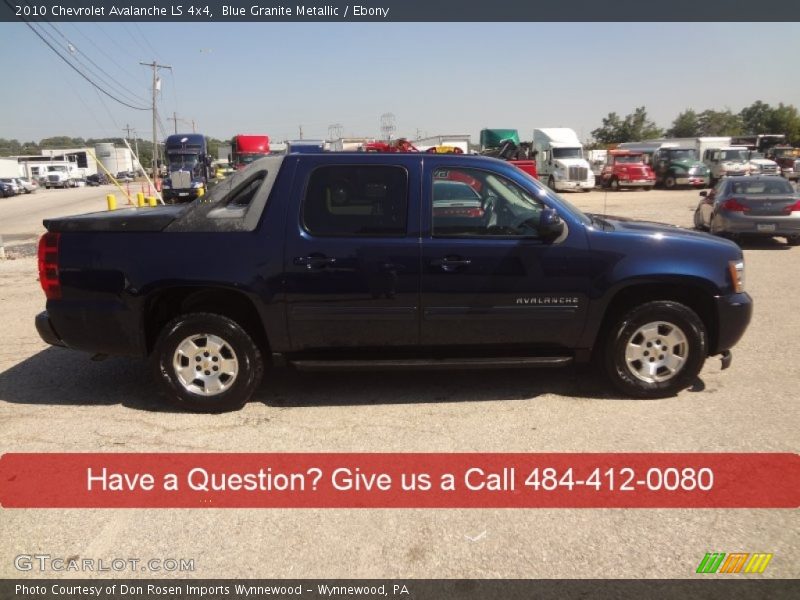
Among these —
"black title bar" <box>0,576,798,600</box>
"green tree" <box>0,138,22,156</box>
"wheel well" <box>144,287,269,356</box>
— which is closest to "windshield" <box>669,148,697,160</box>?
"wheel well" <box>144,287,269,356</box>

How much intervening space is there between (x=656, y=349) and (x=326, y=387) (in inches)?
100

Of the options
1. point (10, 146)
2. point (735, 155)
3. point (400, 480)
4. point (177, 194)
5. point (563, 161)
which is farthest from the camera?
point (10, 146)

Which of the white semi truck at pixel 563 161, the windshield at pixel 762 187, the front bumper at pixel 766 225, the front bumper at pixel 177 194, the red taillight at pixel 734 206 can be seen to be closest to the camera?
the front bumper at pixel 766 225

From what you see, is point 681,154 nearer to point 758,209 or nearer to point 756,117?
point 758,209

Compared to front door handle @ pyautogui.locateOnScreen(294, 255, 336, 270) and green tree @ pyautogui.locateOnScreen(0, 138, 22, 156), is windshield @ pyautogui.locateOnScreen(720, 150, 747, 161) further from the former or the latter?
green tree @ pyautogui.locateOnScreen(0, 138, 22, 156)

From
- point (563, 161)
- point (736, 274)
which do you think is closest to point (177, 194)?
point (563, 161)

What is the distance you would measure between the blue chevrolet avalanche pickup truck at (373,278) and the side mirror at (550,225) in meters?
0.01

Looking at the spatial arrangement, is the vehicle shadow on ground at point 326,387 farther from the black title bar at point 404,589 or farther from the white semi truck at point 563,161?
the white semi truck at point 563,161

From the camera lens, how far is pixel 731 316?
14.7ft

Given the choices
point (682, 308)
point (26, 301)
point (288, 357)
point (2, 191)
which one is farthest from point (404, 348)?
point (2, 191)

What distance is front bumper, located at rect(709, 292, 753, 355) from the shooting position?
14.7 ft

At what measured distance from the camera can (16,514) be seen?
127 inches

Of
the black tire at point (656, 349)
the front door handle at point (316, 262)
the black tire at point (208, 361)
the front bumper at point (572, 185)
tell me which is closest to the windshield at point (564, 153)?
the front bumper at point (572, 185)

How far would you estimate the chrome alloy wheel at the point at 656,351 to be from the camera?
4.48m
